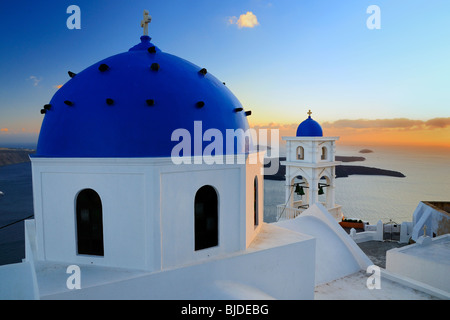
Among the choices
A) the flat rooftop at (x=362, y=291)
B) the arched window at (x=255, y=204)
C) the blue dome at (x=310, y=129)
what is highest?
the blue dome at (x=310, y=129)

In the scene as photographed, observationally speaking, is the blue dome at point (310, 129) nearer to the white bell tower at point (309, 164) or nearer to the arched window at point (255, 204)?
the white bell tower at point (309, 164)

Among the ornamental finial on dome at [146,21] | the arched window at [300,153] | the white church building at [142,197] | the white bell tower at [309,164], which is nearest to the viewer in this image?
the white church building at [142,197]

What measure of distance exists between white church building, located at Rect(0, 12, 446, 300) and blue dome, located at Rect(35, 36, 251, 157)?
2cm

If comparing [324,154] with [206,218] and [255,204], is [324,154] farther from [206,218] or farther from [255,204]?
[206,218]

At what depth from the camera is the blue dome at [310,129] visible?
666 inches

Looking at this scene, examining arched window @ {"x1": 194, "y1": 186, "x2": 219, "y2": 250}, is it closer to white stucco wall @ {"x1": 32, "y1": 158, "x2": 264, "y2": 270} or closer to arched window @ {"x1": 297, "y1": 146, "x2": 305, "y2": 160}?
white stucco wall @ {"x1": 32, "y1": 158, "x2": 264, "y2": 270}

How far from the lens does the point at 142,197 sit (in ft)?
17.5

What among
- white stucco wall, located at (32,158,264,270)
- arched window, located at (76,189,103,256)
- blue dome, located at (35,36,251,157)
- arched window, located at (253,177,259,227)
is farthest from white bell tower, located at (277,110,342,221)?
arched window, located at (76,189,103,256)

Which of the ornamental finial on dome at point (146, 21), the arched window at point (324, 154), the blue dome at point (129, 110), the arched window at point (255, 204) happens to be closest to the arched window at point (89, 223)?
the blue dome at point (129, 110)

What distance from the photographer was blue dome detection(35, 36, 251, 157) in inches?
215

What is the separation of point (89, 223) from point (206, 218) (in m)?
2.42
